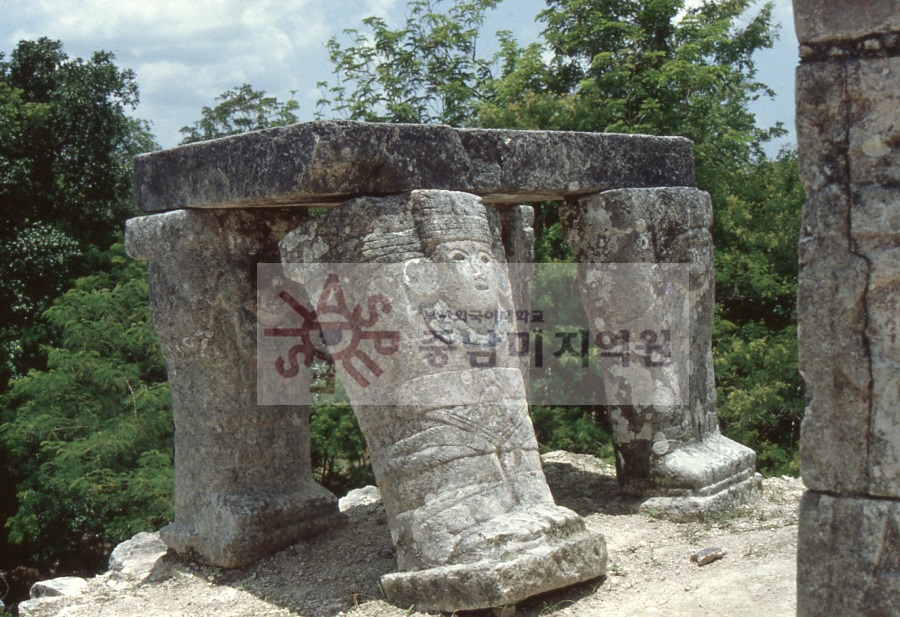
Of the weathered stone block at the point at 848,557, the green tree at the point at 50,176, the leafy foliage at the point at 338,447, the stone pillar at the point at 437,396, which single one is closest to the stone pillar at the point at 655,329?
the stone pillar at the point at 437,396

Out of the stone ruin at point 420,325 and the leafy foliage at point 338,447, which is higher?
the stone ruin at point 420,325

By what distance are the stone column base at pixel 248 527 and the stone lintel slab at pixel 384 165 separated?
1649mm

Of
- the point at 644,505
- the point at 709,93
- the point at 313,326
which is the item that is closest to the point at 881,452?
the point at 644,505

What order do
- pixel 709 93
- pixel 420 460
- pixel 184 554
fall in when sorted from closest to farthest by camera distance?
pixel 420 460
pixel 184 554
pixel 709 93

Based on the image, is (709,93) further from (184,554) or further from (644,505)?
(184,554)

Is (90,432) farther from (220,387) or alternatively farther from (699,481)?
(699,481)

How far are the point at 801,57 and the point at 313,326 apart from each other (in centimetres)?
393

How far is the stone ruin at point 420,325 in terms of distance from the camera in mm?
4785

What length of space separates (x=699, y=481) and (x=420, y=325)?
2240 millimetres

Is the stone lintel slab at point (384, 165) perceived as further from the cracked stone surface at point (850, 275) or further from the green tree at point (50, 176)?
the green tree at point (50, 176)

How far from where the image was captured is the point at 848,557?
2.84 meters

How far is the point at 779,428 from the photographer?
11078mm

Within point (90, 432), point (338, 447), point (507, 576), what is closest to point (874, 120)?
point (507, 576)

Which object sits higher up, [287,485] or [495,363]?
[495,363]
